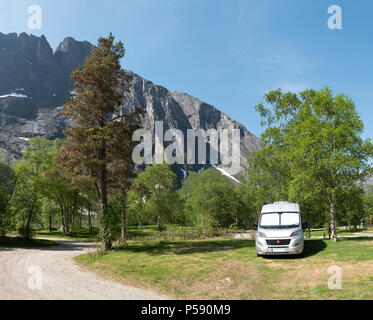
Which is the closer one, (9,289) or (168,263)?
(9,289)

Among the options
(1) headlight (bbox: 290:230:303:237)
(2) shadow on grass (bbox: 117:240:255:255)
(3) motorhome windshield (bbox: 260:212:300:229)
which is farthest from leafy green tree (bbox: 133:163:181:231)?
(1) headlight (bbox: 290:230:303:237)

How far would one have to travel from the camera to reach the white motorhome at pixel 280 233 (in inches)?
482

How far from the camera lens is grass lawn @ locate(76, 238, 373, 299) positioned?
843 centimetres

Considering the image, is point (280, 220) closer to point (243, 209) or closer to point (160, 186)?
point (160, 186)

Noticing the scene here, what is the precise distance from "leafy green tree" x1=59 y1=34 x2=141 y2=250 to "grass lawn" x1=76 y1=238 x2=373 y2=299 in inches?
243

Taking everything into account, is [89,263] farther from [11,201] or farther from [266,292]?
[11,201]

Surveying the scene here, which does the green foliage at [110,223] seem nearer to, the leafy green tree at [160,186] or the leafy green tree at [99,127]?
the leafy green tree at [99,127]

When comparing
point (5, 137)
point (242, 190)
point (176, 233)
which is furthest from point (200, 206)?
point (5, 137)

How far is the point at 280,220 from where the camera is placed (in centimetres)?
1351

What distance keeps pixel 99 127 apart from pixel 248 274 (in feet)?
45.3

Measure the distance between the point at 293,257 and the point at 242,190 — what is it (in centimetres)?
5399

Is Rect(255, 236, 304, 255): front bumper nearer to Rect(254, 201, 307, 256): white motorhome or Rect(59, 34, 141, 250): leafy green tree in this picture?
Rect(254, 201, 307, 256): white motorhome

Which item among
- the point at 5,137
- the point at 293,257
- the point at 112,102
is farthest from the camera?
the point at 5,137
